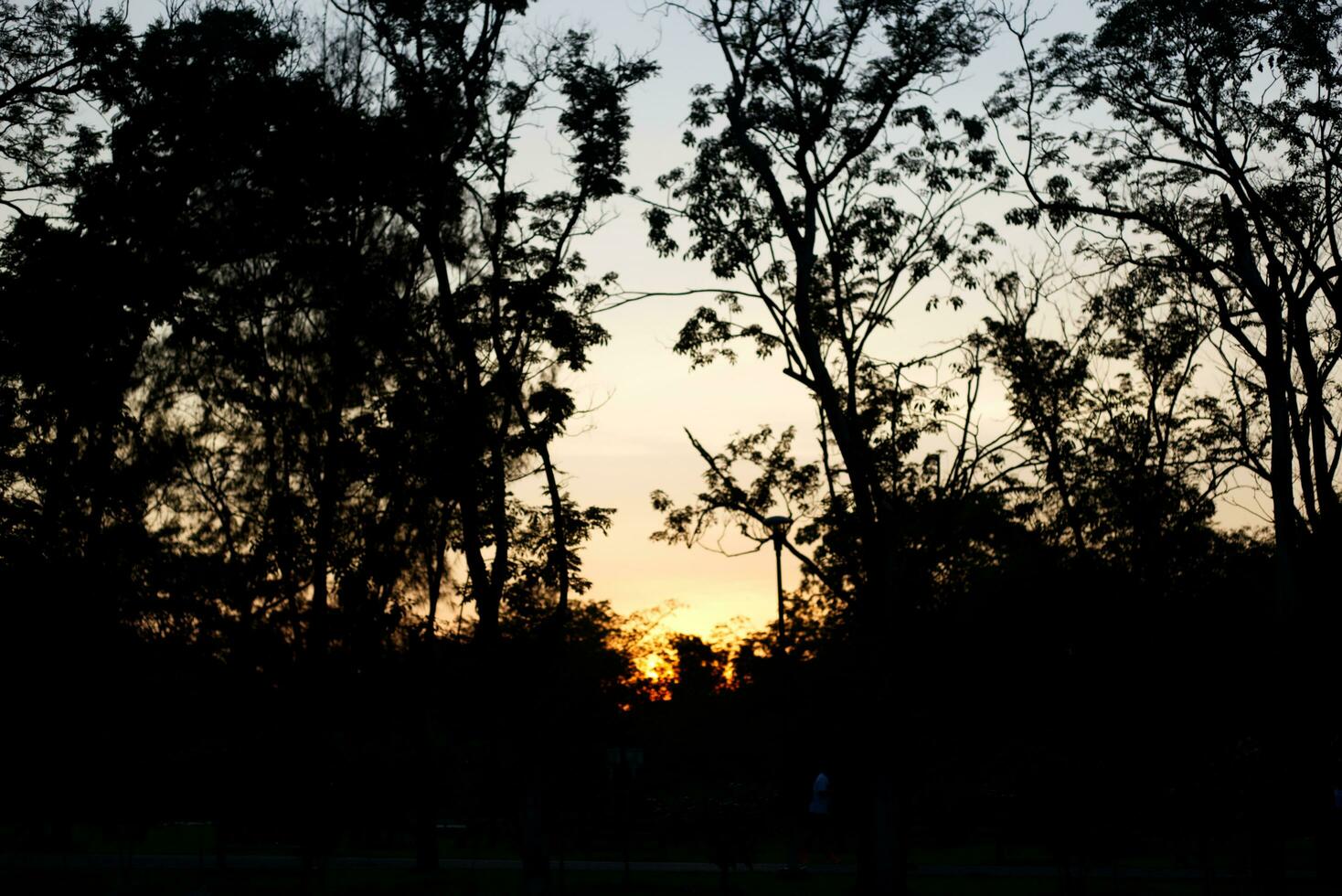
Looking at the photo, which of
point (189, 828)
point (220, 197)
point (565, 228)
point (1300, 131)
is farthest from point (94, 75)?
point (189, 828)

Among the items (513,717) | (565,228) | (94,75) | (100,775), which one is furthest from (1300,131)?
(100,775)

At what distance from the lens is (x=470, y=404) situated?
21094 mm

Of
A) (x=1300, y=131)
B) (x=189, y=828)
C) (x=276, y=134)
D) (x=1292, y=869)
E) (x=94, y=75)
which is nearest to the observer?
(x=276, y=134)

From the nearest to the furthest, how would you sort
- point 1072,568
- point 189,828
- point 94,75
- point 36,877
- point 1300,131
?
point 94,75 → point 1300,131 → point 36,877 → point 1072,568 → point 189,828

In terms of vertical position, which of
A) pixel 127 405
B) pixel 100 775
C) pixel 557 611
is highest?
pixel 127 405

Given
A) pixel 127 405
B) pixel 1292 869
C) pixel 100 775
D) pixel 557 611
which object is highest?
pixel 127 405

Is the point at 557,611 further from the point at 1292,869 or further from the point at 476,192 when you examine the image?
the point at 1292,869

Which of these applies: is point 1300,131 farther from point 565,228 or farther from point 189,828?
point 189,828

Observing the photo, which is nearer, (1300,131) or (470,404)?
(470,404)

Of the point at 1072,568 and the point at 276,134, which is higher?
the point at 276,134

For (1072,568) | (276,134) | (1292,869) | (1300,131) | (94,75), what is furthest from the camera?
(1072,568)

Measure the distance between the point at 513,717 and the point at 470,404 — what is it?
18.8 ft

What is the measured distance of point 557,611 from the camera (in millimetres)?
21734

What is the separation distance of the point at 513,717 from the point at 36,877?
11.0 metres
